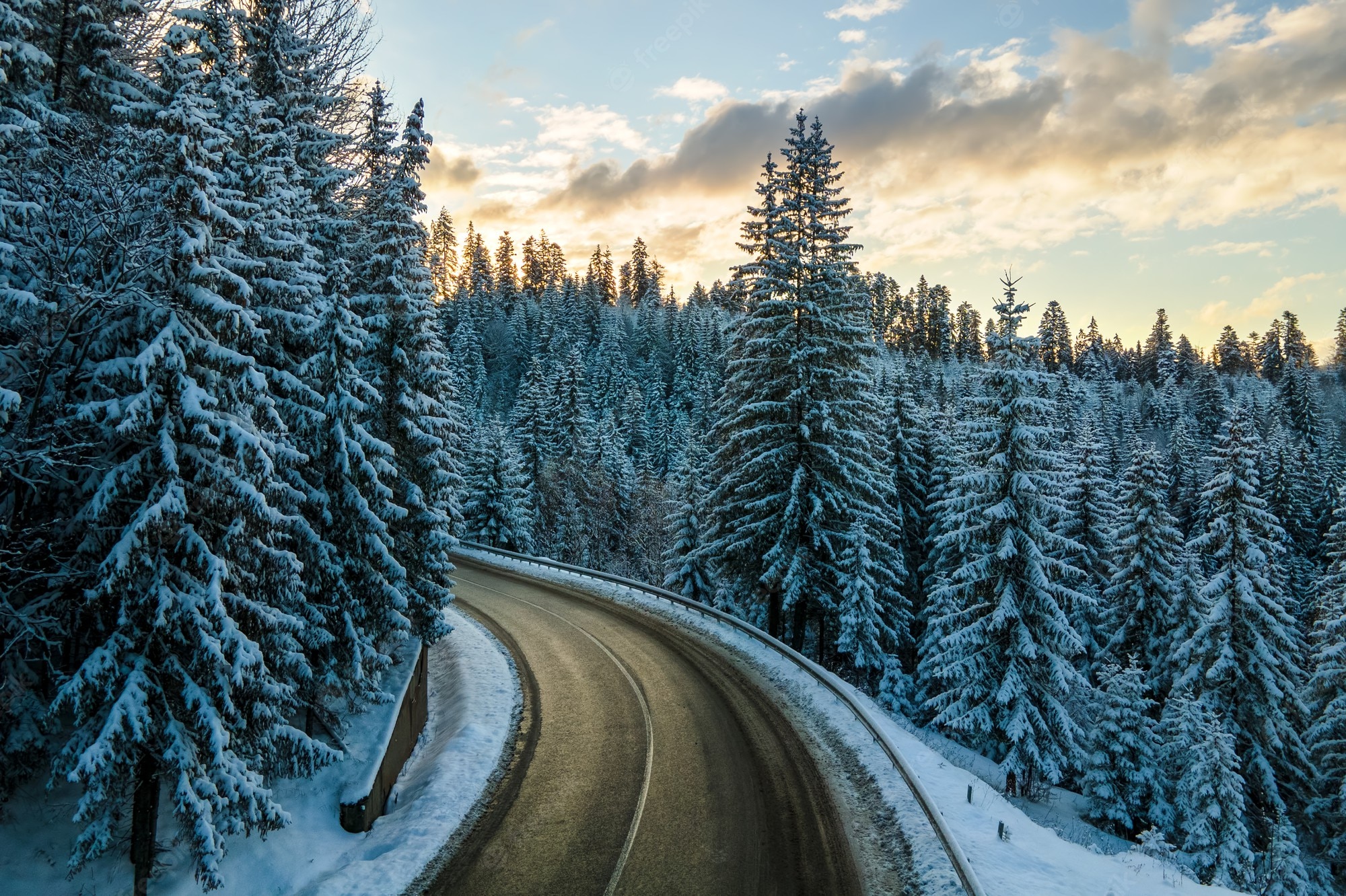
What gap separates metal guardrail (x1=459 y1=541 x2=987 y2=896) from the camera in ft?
28.7

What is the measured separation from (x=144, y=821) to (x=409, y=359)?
11150 mm

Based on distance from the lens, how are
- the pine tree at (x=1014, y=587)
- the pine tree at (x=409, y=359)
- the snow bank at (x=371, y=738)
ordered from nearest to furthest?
the snow bank at (x=371, y=738)
the pine tree at (x=409, y=359)
the pine tree at (x=1014, y=587)

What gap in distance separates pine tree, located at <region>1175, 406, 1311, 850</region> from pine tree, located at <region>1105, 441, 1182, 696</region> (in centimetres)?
465

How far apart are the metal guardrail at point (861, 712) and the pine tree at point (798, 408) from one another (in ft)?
6.19

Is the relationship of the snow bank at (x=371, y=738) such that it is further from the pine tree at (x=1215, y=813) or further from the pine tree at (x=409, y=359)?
the pine tree at (x=1215, y=813)

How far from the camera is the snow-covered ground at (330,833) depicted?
346 inches

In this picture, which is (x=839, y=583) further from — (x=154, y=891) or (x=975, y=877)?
(x=154, y=891)

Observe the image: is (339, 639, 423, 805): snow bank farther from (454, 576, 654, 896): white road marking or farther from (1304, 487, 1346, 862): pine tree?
(1304, 487, 1346, 862): pine tree

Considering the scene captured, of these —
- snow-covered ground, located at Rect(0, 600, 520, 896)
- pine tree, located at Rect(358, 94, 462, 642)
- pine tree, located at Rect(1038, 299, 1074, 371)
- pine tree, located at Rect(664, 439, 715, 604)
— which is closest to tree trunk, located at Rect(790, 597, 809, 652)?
snow-covered ground, located at Rect(0, 600, 520, 896)

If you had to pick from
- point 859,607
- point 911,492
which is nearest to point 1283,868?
point 859,607

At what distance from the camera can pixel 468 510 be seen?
46.1 metres

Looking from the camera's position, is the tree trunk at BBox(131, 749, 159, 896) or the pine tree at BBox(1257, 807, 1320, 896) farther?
the pine tree at BBox(1257, 807, 1320, 896)

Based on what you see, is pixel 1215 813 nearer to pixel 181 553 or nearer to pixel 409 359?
pixel 409 359

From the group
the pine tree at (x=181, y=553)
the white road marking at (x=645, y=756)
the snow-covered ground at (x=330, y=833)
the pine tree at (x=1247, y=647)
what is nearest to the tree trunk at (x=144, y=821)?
the pine tree at (x=181, y=553)
